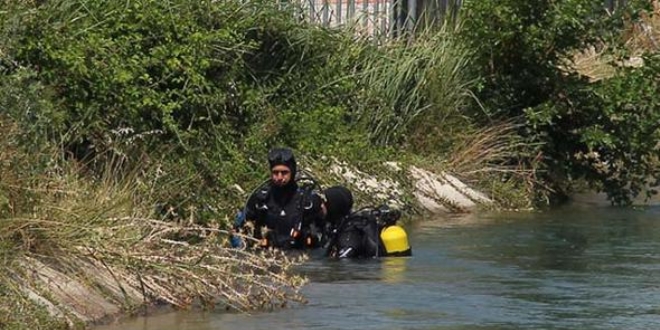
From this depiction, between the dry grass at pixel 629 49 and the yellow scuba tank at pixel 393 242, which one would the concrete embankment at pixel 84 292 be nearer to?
the yellow scuba tank at pixel 393 242

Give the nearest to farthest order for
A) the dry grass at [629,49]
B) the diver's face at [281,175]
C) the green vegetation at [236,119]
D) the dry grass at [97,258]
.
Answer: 1. the dry grass at [97,258]
2. the green vegetation at [236,119]
3. the diver's face at [281,175]
4. the dry grass at [629,49]

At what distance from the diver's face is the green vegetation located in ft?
2.44

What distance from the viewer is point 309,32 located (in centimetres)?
1902

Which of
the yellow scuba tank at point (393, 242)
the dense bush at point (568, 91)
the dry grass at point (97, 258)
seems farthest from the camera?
the dense bush at point (568, 91)

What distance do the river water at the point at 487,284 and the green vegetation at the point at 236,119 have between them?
0.42 metres

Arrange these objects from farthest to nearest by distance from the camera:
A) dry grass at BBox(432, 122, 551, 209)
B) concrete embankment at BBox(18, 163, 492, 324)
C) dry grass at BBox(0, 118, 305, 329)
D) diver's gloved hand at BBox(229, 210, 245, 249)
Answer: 1. dry grass at BBox(432, 122, 551, 209)
2. diver's gloved hand at BBox(229, 210, 245, 249)
3. dry grass at BBox(0, 118, 305, 329)
4. concrete embankment at BBox(18, 163, 492, 324)

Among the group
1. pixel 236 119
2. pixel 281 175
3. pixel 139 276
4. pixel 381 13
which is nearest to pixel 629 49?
pixel 381 13

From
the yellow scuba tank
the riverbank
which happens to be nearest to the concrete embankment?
the riverbank

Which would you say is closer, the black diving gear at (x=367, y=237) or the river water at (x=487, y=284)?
the river water at (x=487, y=284)

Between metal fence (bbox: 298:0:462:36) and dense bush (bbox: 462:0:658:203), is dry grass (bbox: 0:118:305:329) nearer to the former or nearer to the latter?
metal fence (bbox: 298:0:462:36)

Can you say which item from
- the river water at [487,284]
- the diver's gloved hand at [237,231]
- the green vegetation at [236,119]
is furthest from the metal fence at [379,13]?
the diver's gloved hand at [237,231]

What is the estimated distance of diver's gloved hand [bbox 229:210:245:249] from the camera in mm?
12919

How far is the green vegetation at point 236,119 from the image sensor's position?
38.2ft

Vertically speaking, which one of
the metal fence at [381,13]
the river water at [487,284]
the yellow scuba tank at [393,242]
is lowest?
the river water at [487,284]
